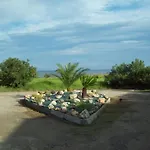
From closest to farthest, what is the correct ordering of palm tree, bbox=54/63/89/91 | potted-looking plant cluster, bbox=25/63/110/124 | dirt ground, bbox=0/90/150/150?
1. dirt ground, bbox=0/90/150/150
2. potted-looking plant cluster, bbox=25/63/110/124
3. palm tree, bbox=54/63/89/91

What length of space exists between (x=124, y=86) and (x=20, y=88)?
5.43m

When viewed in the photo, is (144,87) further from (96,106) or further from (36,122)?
(36,122)

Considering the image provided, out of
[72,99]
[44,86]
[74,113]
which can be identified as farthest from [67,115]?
[44,86]

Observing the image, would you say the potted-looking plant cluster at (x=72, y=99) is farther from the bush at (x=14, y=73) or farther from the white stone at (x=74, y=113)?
the bush at (x=14, y=73)

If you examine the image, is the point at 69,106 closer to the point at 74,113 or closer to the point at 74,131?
the point at 74,113

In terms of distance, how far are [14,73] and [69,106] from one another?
24.0ft

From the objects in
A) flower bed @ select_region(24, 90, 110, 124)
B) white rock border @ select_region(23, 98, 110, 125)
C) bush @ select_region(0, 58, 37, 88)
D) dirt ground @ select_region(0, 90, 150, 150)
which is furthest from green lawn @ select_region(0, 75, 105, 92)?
dirt ground @ select_region(0, 90, 150, 150)

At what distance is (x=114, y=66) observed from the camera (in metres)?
18.7

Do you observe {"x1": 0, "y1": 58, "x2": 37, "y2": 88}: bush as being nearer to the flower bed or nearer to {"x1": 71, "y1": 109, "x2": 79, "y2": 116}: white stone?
the flower bed

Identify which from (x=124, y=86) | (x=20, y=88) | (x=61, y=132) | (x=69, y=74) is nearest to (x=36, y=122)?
(x=61, y=132)

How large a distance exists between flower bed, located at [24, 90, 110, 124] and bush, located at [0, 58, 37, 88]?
15.4 ft

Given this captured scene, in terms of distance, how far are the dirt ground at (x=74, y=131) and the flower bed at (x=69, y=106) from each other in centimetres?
22

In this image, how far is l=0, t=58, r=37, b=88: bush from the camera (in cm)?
1719

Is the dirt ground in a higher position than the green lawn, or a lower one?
lower
